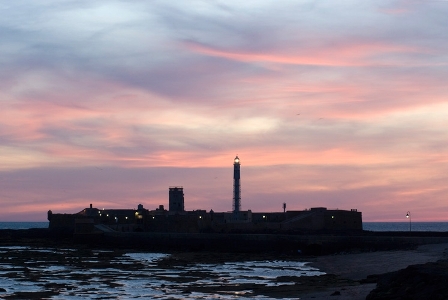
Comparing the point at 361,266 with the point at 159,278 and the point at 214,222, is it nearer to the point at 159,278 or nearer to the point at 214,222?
the point at 159,278

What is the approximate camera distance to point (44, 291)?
33.6 meters

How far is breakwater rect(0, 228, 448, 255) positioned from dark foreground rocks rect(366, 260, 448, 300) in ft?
105

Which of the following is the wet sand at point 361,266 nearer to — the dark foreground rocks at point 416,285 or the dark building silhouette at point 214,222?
the dark foreground rocks at point 416,285

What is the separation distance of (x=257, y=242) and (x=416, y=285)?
150ft

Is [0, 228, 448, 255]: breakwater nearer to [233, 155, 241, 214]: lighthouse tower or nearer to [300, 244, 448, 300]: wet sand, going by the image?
[300, 244, 448, 300]: wet sand

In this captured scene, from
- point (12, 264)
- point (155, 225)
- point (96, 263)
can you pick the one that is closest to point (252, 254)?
point (96, 263)

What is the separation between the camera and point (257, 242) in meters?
69.6

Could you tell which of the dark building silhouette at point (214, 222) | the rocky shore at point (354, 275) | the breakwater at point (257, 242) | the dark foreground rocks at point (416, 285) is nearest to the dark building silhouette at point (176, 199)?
the dark building silhouette at point (214, 222)

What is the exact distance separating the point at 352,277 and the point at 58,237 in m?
69.2

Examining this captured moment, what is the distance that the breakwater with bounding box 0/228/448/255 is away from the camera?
6072 centimetres

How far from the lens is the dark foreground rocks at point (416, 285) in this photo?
22594 millimetres

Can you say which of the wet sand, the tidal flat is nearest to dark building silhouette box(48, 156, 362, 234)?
the tidal flat

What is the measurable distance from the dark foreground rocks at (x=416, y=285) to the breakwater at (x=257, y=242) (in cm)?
3198

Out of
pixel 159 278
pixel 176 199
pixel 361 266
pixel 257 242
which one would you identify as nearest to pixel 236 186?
pixel 176 199
